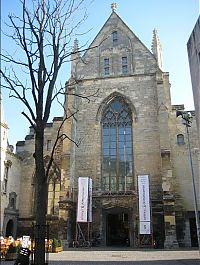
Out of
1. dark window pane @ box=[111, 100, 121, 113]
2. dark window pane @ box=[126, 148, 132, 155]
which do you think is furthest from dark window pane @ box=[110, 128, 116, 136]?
dark window pane @ box=[126, 148, 132, 155]

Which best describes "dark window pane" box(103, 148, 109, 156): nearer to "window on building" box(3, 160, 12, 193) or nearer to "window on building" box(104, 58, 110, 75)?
"window on building" box(104, 58, 110, 75)

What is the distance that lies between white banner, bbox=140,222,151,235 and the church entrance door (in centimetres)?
424

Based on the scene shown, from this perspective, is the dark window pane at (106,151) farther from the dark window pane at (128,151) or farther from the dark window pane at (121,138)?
the dark window pane at (128,151)

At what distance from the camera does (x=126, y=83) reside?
25.1 m

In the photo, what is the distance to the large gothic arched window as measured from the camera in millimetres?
22750

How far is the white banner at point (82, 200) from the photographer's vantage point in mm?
20438

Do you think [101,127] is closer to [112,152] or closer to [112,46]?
[112,152]

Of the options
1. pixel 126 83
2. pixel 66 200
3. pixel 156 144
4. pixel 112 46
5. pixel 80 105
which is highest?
pixel 112 46

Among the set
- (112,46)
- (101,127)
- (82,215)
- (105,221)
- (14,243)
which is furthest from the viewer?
(112,46)

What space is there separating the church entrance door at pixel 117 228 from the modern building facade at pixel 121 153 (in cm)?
8

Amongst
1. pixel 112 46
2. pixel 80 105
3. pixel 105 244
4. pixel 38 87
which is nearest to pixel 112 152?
pixel 80 105

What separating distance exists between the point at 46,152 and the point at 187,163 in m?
11.5

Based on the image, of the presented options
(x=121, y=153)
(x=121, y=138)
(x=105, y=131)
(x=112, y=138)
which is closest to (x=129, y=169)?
(x=121, y=153)

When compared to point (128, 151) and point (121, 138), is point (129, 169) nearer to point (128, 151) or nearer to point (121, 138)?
point (128, 151)
